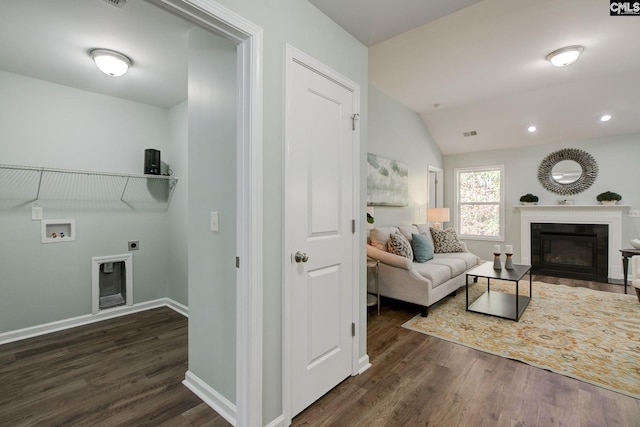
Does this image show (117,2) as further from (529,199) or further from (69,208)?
(529,199)

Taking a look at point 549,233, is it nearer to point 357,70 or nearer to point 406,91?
point 406,91

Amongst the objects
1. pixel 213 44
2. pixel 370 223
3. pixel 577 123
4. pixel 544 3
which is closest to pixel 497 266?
pixel 370 223

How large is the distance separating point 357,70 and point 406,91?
→ 8.50ft

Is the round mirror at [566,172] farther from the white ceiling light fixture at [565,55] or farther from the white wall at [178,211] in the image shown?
the white wall at [178,211]

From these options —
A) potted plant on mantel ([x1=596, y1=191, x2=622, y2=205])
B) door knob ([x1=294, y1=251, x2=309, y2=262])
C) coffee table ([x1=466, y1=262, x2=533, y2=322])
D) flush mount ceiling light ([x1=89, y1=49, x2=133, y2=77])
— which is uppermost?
flush mount ceiling light ([x1=89, y1=49, x2=133, y2=77])

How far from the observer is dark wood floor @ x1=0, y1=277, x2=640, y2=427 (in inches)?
68.2

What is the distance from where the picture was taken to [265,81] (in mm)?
1526

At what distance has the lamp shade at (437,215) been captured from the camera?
556cm

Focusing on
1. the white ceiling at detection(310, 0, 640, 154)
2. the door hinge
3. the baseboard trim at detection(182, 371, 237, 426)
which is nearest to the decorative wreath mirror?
the white ceiling at detection(310, 0, 640, 154)

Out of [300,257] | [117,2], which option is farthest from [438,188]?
[117,2]

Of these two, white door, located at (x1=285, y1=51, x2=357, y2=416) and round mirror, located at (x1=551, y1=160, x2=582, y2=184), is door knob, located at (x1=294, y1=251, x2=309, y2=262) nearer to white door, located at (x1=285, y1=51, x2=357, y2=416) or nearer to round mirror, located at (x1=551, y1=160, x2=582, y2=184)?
white door, located at (x1=285, y1=51, x2=357, y2=416)

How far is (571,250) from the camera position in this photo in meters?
5.20

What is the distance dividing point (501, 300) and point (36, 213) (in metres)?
5.31

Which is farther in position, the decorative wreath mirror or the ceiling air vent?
the decorative wreath mirror
